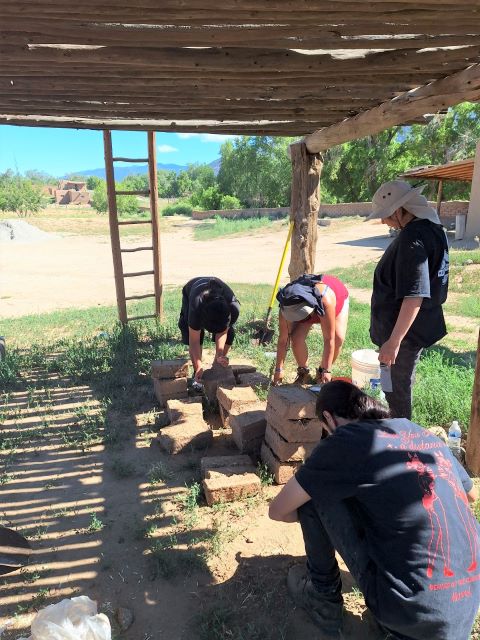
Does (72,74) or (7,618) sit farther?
(72,74)

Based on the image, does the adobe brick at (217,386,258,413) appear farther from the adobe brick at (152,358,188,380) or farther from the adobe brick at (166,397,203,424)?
the adobe brick at (152,358,188,380)

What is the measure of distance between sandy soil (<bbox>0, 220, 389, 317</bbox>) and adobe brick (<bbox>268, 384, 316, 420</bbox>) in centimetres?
818

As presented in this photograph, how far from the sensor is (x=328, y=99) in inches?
154

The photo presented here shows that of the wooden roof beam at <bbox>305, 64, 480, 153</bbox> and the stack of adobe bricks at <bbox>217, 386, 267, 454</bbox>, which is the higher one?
the wooden roof beam at <bbox>305, 64, 480, 153</bbox>

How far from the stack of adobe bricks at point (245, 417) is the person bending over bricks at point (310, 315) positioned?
2.29 ft

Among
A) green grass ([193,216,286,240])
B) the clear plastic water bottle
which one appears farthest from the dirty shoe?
green grass ([193,216,286,240])

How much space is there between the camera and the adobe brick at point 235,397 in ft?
12.1

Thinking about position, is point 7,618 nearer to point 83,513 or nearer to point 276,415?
point 83,513

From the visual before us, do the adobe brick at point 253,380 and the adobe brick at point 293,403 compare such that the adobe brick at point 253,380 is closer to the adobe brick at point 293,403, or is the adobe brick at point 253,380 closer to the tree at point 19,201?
the adobe brick at point 293,403

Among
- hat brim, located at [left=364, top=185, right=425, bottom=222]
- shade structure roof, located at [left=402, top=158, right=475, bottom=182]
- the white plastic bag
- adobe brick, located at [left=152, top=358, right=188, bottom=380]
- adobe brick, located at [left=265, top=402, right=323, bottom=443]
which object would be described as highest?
shade structure roof, located at [left=402, top=158, right=475, bottom=182]

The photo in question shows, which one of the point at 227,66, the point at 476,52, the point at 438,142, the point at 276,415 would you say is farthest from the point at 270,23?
the point at 438,142

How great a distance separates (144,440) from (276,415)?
4.40ft

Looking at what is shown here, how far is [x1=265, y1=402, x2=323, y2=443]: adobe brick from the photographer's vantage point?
3.06 metres

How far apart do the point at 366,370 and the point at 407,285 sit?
1812 mm
